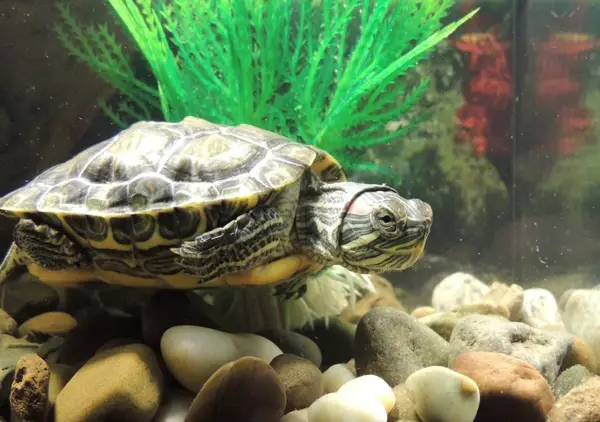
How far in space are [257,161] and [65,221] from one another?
2.81 ft

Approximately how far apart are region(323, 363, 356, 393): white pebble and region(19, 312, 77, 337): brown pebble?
1.42 meters

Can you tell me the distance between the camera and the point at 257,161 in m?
2.19

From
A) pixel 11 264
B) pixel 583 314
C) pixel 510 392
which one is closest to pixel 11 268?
pixel 11 264

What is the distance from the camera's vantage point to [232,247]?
2.03 m

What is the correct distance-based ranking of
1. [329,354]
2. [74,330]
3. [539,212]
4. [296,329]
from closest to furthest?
[74,330], [329,354], [296,329], [539,212]

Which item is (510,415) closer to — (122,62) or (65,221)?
(65,221)

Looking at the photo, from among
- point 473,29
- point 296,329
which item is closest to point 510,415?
point 296,329

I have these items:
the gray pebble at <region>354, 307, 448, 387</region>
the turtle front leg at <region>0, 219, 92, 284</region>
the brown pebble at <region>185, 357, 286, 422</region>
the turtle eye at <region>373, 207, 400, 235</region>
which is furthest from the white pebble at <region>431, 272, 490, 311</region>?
the turtle front leg at <region>0, 219, 92, 284</region>

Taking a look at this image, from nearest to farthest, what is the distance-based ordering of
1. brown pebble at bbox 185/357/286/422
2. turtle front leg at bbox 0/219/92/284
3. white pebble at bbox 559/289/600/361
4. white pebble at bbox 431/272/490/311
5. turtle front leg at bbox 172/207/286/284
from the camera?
brown pebble at bbox 185/357/286/422 < turtle front leg at bbox 172/207/286/284 < turtle front leg at bbox 0/219/92/284 < white pebble at bbox 559/289/600/361 < white pebble at bbox 431/272/490/311

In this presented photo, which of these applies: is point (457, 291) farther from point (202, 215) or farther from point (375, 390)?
point (202, 215)

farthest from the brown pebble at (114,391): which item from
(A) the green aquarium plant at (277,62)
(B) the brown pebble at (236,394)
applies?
(A) the green aquarium plant at (277,62)

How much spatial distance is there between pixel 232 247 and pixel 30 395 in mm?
857

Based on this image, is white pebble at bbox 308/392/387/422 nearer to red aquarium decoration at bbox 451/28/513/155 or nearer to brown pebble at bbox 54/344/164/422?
brown pebble at bbox 54/344/164/422

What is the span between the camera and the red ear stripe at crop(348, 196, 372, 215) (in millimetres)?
2170
